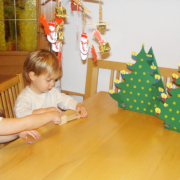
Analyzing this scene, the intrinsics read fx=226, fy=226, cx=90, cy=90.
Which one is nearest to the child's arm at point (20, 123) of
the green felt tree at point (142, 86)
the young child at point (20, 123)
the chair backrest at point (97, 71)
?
the young child at point (20, 123)

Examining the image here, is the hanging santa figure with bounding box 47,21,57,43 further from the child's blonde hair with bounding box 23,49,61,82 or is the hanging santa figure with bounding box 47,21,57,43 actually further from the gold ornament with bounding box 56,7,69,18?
the child's blonde hair with bounding box 23,49,61,82

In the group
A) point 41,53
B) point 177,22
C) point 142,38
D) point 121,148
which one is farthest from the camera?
point 142,38

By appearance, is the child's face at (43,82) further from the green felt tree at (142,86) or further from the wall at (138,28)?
the wall at (138,28)

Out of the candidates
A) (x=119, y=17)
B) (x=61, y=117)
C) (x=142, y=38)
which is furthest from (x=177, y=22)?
(x=61, y=117)

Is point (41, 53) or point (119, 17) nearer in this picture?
point (41, 53)

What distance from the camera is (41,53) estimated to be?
1.26 meters

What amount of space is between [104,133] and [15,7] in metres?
1.74

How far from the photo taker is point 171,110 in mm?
1084

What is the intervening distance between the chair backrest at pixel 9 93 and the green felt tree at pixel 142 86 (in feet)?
1.90

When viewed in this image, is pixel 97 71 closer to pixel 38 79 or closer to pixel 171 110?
pixel 38 79

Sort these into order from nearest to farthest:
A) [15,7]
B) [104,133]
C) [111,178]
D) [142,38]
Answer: [111,178] < [104,133] < [142,38] < [15,7]

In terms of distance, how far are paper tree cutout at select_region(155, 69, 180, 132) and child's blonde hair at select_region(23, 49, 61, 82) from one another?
59 cm

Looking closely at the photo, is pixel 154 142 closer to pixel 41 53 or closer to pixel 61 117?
pixel 61 117

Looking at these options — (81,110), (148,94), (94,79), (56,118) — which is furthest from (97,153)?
(94,79)
